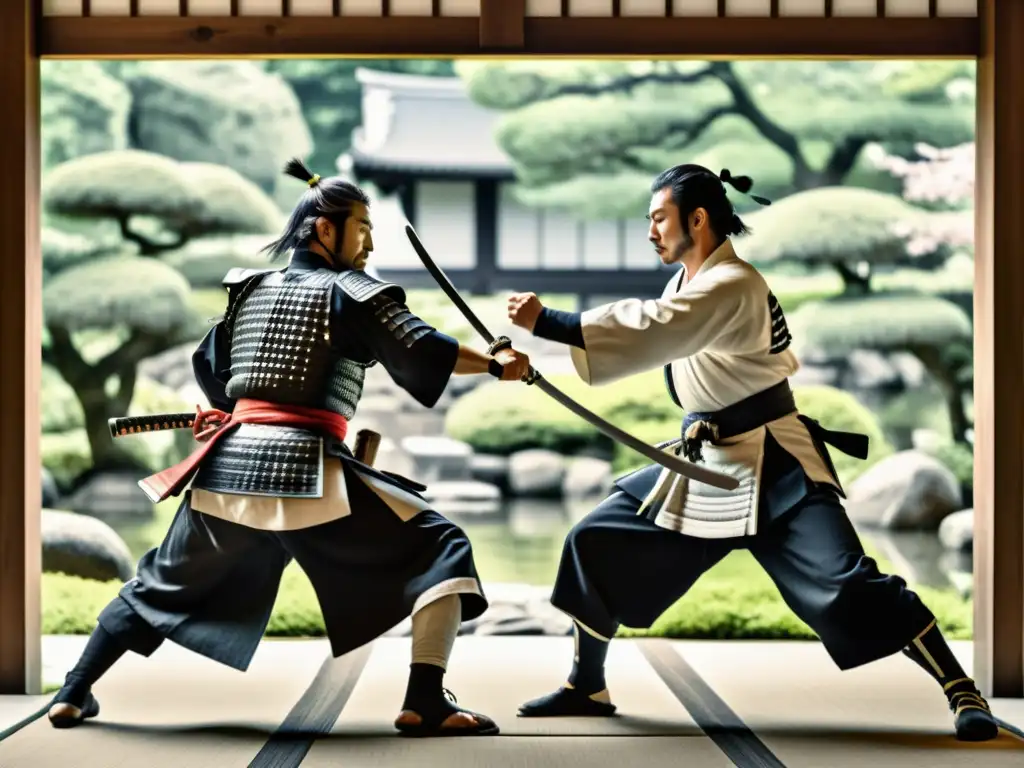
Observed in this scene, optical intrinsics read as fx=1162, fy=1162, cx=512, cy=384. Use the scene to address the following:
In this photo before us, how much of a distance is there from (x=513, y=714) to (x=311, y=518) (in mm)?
800

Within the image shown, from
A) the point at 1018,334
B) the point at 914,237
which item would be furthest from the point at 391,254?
the point at 1018,334

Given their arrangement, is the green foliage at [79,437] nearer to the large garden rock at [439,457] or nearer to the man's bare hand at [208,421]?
the large garden rock at [439,457]

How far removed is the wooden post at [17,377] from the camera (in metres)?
3.46

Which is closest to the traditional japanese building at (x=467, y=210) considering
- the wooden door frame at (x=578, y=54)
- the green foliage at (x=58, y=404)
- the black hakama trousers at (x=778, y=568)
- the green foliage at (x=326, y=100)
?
the green foliage at (x=326, y=100)

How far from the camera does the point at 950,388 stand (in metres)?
7.68

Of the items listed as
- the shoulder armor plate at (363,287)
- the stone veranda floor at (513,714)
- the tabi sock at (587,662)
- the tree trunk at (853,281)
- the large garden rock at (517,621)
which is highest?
the tree trunk at (853,281)

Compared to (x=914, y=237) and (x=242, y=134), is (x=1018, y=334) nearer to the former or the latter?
(x=914, y=237)

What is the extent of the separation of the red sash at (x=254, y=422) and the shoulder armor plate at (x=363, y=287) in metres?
0.33

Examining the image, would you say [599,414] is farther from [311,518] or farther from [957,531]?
[311,518]

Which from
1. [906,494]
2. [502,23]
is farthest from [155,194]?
[906,494]

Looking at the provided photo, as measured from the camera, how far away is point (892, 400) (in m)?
7.88

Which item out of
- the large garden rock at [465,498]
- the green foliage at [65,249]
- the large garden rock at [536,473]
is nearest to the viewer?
the green foliage at [65,249]

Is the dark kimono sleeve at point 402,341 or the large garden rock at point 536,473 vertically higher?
the dark kimono sleeve at point 402,341

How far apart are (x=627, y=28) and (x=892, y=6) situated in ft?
2.70
